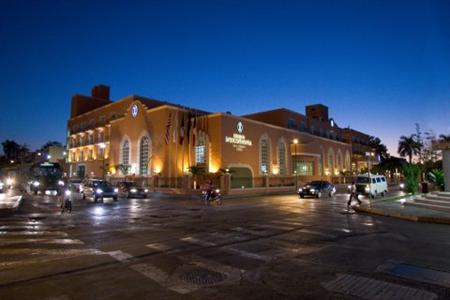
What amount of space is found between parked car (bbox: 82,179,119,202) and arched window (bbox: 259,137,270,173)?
1000 inches

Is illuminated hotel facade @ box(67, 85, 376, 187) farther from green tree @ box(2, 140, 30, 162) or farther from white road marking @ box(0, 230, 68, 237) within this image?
green tree @ box(2, 140, 30, 162)

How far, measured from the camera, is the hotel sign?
41.0 meters

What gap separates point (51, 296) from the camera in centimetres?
469

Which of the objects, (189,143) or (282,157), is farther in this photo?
(282,157)

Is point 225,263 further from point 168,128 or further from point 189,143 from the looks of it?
point 168,128

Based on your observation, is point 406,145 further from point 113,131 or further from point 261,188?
point 113,131

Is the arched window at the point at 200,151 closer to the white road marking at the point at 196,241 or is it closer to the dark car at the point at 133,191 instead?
the dark car at the point at 133,191

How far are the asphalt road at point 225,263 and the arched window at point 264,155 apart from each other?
35639 mm

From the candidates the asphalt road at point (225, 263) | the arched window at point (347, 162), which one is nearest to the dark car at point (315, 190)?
the asphalt road at point (225, 263)

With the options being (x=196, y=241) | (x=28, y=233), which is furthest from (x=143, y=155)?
(x=196, y=241)

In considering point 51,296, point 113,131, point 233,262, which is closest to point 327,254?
point 233,262

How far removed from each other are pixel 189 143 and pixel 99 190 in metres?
19.0

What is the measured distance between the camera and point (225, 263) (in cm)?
651

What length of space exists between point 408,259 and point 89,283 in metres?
6.57
